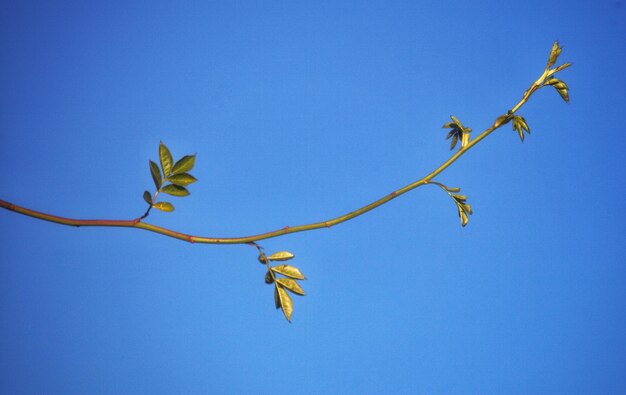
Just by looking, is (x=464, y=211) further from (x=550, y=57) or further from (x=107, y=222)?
(x=107, y=222)

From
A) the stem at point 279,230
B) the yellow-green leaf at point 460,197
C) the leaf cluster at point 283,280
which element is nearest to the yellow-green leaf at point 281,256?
the leaf cluster at point 283,280

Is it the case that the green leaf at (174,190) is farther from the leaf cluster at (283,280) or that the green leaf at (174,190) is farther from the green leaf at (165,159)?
the leaf cluster at (283,280)

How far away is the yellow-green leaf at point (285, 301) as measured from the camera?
107cm

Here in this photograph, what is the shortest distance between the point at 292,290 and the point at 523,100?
746 mm

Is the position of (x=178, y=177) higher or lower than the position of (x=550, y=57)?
lower

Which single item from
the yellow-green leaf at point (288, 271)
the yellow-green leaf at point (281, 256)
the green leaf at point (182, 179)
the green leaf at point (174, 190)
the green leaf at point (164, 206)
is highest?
the green leaf at point (182, 179)

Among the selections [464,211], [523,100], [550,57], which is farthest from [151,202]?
[550,57]

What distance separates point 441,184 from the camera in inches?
44.5

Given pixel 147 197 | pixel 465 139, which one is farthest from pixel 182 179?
pixel 465 139

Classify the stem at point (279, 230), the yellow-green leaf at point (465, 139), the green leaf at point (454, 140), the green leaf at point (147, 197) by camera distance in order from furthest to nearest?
1. the green leaf at point (454, 140)
2. the yellow-green leaf at point (465, 139)
3. the green leaf at point (147, 197)
4. the stem at point (279, 230)

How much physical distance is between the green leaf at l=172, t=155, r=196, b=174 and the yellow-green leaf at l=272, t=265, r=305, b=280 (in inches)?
12.8

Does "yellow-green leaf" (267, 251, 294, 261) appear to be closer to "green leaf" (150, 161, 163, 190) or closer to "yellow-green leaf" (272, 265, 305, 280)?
"yellow-green leaf" (272, 265, 305, 280)

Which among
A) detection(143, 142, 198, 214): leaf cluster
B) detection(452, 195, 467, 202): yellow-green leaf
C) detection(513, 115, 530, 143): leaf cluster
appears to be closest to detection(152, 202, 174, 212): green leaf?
detection(143, 142, 198, 214): leaf cluster

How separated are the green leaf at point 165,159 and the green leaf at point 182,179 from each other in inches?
0.7
